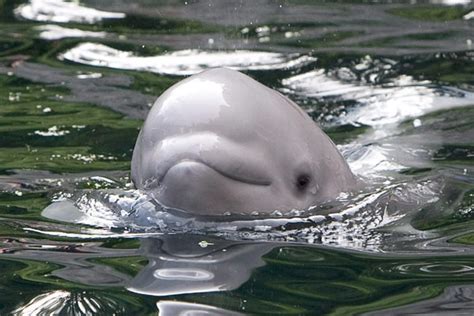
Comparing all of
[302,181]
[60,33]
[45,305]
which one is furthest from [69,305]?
[60,33]

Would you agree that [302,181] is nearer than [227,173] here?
No

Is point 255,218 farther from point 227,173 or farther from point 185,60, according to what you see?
point 185,60

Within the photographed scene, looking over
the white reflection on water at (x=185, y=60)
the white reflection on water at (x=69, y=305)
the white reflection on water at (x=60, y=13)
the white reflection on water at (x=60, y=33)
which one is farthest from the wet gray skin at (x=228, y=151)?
the white reflection on water at (x=60, y=13)

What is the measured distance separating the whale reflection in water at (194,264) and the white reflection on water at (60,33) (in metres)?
7.23

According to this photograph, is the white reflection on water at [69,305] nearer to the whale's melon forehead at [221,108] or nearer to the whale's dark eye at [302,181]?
the whale's melon forehead at [221,108]

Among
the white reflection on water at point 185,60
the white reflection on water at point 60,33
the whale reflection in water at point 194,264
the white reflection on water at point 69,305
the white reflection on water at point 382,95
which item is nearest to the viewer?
the white reflection on water at point 69,305

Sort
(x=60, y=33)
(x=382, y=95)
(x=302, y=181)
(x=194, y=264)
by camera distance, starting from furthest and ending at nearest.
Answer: (x=60, y=33) < (x=382, y=95) < (x=302, y=181) < (x=194, y=264)

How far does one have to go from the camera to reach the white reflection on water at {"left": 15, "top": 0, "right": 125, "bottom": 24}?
13.1 m

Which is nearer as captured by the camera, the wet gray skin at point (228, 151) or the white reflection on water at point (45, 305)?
the white reflection on water at point (45, 305)

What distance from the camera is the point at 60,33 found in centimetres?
1239

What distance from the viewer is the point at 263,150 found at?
5582mm

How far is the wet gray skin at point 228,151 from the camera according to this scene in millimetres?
5352

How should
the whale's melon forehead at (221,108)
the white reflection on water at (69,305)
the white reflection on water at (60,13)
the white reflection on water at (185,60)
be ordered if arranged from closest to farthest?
1. the white reflection on water at (69,305)
2. the whale's melon forehead at (221,108)
3. the white reflection on water at (185,60)
4. the white reflection on water at (60,13)

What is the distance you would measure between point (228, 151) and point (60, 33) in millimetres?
7315
